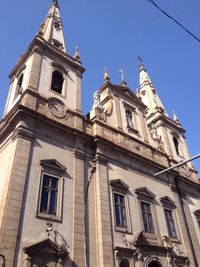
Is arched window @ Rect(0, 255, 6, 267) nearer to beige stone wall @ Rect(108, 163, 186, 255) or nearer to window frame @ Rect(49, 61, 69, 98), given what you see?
beige stone wall @ Rect(108, 163, 186, 255)

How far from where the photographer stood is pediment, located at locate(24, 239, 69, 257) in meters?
13.3

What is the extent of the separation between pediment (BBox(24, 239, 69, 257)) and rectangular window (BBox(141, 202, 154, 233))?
23.0 ft

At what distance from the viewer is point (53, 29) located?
92.9 ft

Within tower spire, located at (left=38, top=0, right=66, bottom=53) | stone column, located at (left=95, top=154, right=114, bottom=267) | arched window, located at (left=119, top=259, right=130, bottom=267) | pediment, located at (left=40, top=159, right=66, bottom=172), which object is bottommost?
arched window, located at (left=119, top=259, right=130, bottom=267)

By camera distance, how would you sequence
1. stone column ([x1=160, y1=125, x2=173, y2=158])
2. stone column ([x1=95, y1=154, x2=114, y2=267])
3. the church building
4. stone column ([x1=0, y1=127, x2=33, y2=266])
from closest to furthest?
1. stone column ([x1=0, y1=127, x2=33, y2=266])
2. the church building
3. stone column ([x1=95, y1=154, x2=114, y2=267])
4. stone column ([x1=160, y1=125, x2=173, y2=158])

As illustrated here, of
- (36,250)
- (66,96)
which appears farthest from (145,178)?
(36,250)

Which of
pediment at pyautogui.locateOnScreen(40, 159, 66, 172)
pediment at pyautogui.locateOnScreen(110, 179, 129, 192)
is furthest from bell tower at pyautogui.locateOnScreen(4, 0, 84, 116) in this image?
pediment at pyautogui.locateOnScreen(110, 179, 129, 192)

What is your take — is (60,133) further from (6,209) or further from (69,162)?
(6,209)

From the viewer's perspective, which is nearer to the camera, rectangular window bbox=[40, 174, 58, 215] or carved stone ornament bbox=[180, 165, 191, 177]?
rectangular window bbox=[40, 174, 58, 215]

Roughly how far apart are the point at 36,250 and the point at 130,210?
7.63 metres

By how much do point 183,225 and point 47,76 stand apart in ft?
51.3

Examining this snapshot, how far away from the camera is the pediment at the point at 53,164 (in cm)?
1662

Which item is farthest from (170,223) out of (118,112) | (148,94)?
(148,94)

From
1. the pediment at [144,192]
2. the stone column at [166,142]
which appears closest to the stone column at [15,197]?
the pediment at [144,192]
